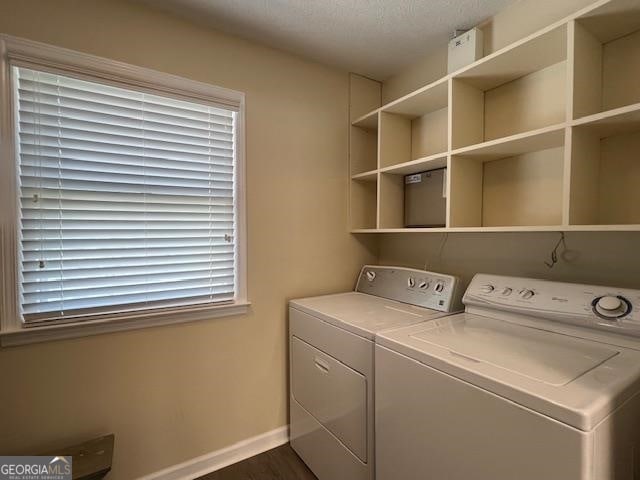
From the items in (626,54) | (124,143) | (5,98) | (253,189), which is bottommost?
(253,189)

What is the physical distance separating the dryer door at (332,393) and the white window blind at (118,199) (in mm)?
589

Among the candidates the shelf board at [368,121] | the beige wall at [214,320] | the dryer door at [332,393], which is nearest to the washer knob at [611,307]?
the dryer door at [332,393]

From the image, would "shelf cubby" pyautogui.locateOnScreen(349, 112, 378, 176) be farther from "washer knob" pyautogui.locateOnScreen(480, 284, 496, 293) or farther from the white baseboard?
the white baseboard

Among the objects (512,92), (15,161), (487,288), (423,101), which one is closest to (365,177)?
(423,101)

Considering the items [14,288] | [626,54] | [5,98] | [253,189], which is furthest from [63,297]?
[626,54]

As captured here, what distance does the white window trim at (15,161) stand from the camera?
1.22 m

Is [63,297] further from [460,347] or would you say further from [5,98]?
[460,347]

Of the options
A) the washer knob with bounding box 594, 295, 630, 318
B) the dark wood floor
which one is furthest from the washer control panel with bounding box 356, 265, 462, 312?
the dark wood floor

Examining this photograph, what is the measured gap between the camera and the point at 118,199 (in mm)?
1453

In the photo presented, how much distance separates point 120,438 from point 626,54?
2746mm

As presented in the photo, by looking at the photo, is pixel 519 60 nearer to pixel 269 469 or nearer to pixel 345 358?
pixel 345 358

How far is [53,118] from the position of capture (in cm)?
131

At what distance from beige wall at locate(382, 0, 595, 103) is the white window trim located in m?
1.26

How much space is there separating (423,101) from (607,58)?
2.53 feet
